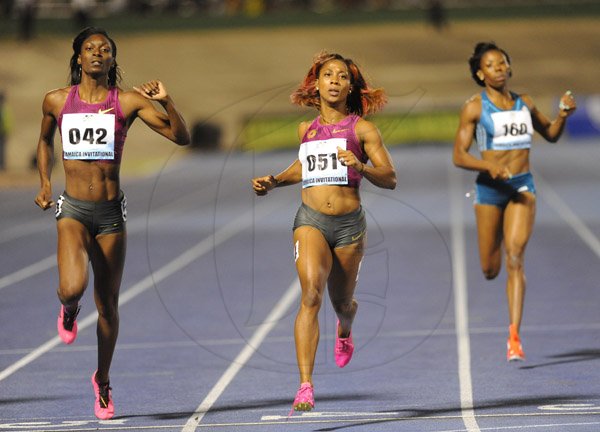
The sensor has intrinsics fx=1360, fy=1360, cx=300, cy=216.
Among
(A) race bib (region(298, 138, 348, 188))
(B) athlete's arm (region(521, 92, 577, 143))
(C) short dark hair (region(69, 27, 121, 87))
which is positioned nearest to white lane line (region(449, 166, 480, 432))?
(A) race bib (region(298, 138, 348, 188))

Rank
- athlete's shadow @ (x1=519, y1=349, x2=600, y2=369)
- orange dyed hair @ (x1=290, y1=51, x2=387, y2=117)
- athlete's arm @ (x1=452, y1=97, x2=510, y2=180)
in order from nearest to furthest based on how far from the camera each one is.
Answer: orange dyed hair @ (x1=290, y1=51, x2=387, y2=117) → athlete's shadow @ (x1=519, y1=349, x2=600, y2=369) → athlete's arm @ (x1=452, y1=97, x2=510, y2=180)

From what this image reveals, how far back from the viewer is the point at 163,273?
582 inches

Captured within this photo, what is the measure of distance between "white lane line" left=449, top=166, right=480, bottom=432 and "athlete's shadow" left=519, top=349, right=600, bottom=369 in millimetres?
501

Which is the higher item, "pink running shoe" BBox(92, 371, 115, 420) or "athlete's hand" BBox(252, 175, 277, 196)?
"athlete's hand" BBox(252, 175, 277, 196)

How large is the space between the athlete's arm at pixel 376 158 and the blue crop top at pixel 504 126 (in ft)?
7.26

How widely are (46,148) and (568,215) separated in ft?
46.8

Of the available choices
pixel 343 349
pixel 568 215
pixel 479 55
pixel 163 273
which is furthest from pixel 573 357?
pixel 568 215

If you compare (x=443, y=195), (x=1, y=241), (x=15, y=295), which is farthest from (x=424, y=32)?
(x=15, y=295)

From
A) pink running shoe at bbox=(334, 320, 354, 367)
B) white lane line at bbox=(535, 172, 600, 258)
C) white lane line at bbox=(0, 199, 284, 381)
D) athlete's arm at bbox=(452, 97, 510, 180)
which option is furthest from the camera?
white lane line at bbox=(535, 172, 600, 258)

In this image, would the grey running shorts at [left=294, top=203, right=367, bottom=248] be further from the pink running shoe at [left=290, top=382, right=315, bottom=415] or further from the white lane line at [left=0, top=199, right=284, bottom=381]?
the white lane line at [left=0, top=199, right=284, bottom=381]

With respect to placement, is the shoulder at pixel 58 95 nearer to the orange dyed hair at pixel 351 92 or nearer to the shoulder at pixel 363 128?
the orange dyed hair at pixel 351 92

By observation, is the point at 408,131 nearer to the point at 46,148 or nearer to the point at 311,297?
the point at 46,148

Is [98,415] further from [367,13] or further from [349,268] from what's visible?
[367,13]

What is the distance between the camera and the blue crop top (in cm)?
901
